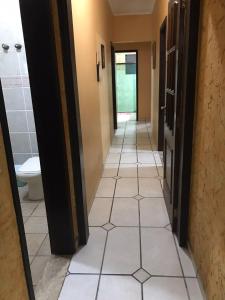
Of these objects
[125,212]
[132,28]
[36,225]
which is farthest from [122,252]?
[132,28]

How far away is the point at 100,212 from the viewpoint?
2.48 metres

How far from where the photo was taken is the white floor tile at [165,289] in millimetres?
1524

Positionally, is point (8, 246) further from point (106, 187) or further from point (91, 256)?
point (106, 187)

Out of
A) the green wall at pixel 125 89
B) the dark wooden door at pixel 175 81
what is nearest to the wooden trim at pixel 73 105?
the dark wooden door at pixel 175 81

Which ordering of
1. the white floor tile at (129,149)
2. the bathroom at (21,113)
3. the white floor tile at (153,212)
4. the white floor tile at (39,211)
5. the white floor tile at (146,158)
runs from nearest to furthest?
1. the white floor tile at (153,212)
2. the white floor tile at (39,211)
3. the bathroom at (21,113)
4. the white floor tile at (146,158)
5. the white floor tile at (129,149)

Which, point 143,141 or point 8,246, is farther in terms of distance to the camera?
point 143,141

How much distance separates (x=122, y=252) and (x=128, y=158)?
7.14ft

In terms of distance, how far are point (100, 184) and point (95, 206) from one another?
1.74 ft

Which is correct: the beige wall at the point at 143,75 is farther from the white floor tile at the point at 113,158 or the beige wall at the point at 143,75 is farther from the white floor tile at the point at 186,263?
the white floor tile at the point at 186,263

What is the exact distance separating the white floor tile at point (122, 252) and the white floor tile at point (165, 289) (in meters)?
0.17

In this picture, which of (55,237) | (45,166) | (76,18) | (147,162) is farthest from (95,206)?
(76,18)

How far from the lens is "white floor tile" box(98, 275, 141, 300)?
1.54 meters

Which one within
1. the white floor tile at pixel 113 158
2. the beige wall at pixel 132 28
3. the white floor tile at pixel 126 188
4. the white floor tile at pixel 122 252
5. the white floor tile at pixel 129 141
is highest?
the beige wall at pixel 132 28

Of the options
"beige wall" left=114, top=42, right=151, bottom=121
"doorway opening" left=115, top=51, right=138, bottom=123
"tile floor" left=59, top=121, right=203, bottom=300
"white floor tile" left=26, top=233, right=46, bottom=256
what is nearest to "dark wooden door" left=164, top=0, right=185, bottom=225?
"tile floor" left=59, top=121, right=203, bottom=300
